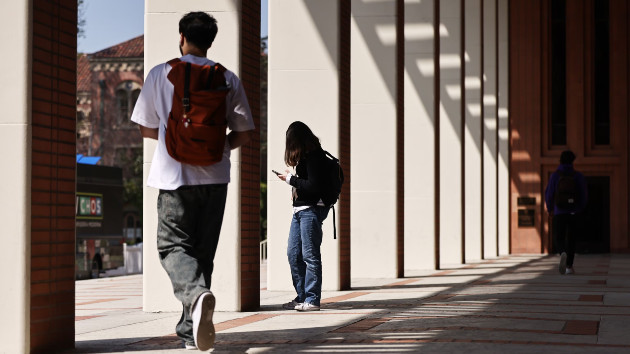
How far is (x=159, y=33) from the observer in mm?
9156

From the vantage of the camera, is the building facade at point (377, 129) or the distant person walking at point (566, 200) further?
the distant person walking at point (566, 200)

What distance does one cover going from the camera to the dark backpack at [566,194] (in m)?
15.2

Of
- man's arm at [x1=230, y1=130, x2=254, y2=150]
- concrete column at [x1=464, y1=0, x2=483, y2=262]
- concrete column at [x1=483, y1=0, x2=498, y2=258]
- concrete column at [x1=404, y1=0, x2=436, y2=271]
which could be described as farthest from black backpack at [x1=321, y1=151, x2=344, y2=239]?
concrete column at [x1=483, y1=0, x2=498, y2=258]

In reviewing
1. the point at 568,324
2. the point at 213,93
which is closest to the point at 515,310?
the point at 568,324

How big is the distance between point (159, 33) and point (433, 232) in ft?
36.9

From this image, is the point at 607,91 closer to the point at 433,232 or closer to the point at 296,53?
the point at 433,232

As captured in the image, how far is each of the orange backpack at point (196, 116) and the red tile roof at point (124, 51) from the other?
6873 cm

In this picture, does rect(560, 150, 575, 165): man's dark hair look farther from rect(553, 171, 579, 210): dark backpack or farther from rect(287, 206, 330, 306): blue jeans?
rect(287, 206, 330, 306): blue jeans

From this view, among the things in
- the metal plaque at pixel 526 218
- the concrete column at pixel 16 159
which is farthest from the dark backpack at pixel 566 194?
the metal plaque at pixel 526 218

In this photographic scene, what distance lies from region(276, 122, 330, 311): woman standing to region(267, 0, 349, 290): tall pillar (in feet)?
10.5

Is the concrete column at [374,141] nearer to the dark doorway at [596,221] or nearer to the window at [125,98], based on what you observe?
the dark doorway at [596,221]

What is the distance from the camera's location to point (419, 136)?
19656 mm

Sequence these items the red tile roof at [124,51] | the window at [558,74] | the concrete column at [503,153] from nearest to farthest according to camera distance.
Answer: the concrete column at [503,153] → the window at [558,74] → the red tile roof at [124,51]

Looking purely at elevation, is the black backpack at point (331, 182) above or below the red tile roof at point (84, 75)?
below
